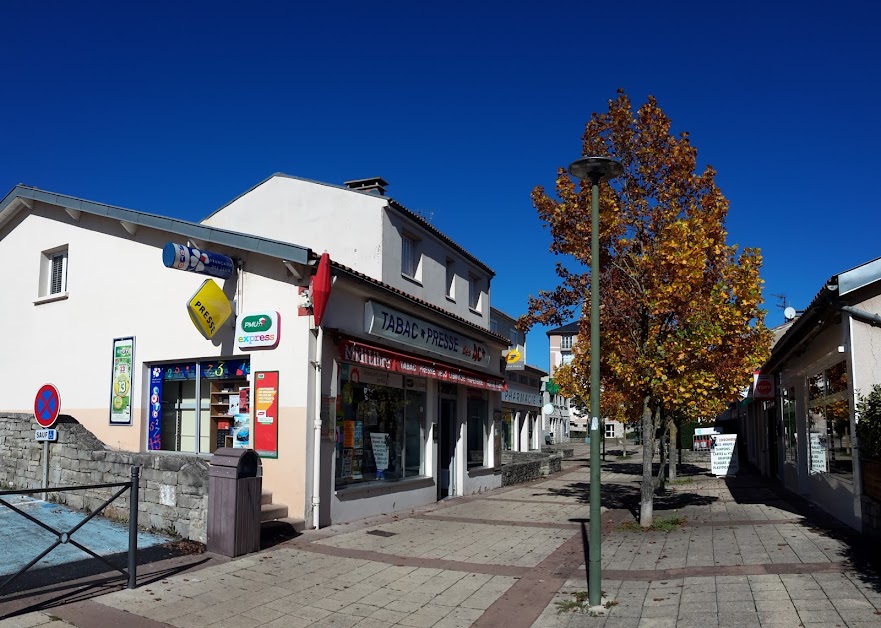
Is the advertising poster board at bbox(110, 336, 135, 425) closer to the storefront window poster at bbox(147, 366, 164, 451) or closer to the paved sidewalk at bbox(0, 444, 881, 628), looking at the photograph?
the storefront window poster at bbox(147, 366, 164, 451)

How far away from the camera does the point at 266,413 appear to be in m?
11.8

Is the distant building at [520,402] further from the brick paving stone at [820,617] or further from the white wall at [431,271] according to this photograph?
the brick paving stone at [820,617]

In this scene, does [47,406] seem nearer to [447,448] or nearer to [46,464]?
[46,464]

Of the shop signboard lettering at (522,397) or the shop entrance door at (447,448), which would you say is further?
the shop signboard lettering at (522,397)

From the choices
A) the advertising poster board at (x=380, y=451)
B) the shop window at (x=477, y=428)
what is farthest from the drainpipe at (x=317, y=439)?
the shop window at (x=477, y=428)

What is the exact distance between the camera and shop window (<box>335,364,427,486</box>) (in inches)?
491

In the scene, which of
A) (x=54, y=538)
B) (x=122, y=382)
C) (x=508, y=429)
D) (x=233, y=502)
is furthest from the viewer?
(x=508, y=429)

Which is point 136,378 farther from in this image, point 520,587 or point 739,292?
point 739,292

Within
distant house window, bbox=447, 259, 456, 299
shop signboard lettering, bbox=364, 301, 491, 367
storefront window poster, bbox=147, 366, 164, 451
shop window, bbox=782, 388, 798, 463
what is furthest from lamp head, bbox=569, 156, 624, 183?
shop window, bbox=782, 388, 798, 463


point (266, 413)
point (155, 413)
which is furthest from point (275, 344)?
point (155, 413)

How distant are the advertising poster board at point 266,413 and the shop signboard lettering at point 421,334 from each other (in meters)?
2.01

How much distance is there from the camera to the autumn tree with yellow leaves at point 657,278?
11477mm

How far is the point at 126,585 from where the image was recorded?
25.2 feet

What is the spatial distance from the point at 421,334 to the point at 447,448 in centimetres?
398
